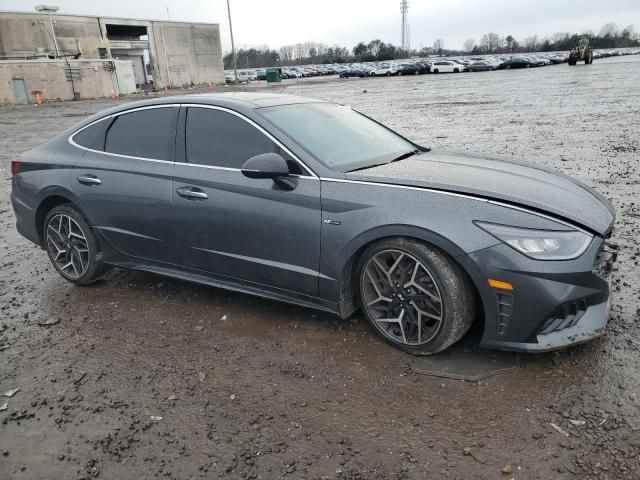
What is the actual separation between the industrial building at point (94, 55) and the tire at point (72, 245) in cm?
4233

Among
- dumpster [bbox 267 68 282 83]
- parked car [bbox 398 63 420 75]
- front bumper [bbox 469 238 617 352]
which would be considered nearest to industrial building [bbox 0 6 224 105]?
dumpster [bbox 267 68 282 83]

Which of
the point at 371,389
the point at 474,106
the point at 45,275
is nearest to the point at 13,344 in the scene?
the point at 45,275

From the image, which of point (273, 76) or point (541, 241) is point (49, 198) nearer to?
point (541, 241)

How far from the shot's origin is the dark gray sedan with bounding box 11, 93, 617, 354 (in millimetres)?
2936

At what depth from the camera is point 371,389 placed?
301 centimetres

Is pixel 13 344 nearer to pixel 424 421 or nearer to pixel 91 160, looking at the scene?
pixel 91 160

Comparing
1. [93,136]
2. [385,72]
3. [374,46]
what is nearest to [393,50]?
[374,46]

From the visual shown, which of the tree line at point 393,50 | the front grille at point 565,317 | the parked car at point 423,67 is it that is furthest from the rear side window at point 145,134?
the tree line at point 393,50

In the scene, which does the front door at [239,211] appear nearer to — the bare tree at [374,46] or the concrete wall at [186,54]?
the concrete wall at [186,54]

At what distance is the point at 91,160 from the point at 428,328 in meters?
3.20

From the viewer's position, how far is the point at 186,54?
203 ft

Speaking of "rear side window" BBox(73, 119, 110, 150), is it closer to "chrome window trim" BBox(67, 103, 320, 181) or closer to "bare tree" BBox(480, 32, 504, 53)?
"chrome window trim" BBox(67, 103, 320, 181)

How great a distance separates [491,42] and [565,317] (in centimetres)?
14864

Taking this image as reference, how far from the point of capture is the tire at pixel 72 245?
4.57m
